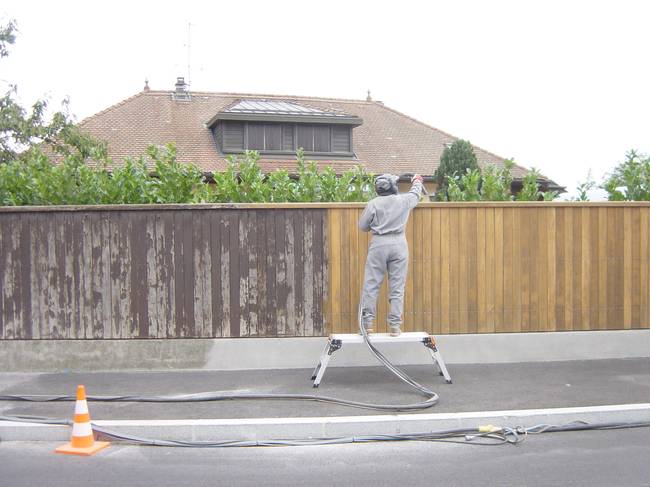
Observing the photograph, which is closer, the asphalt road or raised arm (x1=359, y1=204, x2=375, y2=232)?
the asphalt road

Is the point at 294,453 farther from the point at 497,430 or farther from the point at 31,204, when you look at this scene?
the point at 31,204

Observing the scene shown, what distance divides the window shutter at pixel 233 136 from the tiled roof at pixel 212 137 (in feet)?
1.54

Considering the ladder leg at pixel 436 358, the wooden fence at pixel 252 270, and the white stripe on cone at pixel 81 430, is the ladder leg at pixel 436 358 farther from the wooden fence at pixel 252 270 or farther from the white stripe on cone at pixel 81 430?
the white stripe on cone at pixel 81 430

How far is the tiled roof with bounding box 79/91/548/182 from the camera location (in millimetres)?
21469

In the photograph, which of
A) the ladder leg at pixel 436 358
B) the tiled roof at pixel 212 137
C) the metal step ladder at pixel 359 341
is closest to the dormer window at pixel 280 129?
the tiled roof at pixel 212 137

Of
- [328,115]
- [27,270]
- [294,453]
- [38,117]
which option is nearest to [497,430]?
[294,453]

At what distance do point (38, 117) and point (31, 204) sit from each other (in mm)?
3181

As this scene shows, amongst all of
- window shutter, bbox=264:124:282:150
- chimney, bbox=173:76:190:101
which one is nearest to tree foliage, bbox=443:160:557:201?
window shutter, bbox=264:124:282:150

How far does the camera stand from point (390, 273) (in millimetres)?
7387

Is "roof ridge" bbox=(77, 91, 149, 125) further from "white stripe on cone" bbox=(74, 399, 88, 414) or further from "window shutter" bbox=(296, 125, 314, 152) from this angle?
"white stripe on cone" bbox=(74, 399, 88, 414)

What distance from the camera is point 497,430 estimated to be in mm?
5793

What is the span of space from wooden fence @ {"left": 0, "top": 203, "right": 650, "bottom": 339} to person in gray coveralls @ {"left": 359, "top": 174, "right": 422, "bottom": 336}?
2.69ft

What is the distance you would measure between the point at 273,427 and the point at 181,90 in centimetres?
2175

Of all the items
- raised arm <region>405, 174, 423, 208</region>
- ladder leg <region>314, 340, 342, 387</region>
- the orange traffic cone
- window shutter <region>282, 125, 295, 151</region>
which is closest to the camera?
the orange traffic cone
